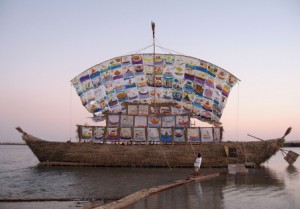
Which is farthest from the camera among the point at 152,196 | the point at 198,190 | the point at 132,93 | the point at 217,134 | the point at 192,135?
the point at 132,93

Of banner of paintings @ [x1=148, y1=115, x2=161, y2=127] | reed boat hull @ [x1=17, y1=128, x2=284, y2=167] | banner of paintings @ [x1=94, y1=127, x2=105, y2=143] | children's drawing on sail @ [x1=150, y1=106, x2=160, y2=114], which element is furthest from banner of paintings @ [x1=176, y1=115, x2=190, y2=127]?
banner of paintings @ [x1=94, y1=127, x2=105, y2=143]

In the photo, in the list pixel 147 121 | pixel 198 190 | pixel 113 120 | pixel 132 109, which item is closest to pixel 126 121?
pixel 113 120

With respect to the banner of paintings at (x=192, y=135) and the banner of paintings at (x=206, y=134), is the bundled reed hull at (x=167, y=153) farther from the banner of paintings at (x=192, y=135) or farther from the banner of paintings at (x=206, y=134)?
the banner of paintings at (x=206, y=134)

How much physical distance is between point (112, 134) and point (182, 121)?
5.20 meters

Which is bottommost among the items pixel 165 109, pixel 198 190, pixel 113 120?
pixel 198 190

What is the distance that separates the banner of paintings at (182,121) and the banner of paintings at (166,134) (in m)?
0.82

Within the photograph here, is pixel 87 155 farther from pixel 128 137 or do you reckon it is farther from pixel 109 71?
pixel 109 71

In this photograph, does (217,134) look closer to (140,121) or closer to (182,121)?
(182,121)

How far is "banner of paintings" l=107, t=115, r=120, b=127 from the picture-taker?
25500 millimetres

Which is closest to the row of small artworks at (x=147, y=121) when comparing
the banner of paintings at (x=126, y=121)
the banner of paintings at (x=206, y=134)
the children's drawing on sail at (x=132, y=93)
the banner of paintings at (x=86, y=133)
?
the banner of paintings at (x=126, y=121)

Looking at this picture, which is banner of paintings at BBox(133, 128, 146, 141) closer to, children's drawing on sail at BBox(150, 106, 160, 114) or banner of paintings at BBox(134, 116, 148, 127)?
banner of paintings at BBox(134, 116, 148, 127)

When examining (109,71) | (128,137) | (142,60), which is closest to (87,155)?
(128,137)

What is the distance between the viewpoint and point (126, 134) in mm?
25266

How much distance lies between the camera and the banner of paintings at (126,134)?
82.7 ft
